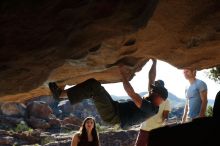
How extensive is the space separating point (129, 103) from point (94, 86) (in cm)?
91

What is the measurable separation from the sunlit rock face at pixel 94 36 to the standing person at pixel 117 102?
312 mm

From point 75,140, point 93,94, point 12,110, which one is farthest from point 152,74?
point 12,110

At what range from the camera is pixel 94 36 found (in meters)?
5.29

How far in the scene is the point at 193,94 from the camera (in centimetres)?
852

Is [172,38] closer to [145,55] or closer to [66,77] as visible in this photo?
[145,55]

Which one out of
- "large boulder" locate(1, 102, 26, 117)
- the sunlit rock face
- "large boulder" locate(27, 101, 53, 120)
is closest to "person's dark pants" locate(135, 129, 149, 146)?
the sunlit rock face

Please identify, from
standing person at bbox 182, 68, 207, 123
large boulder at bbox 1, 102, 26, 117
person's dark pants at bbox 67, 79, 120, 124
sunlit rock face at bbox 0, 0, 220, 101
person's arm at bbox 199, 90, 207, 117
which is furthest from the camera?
large boulder at bbox 1, 102, 26, 117

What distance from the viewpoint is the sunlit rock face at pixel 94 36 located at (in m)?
4.43

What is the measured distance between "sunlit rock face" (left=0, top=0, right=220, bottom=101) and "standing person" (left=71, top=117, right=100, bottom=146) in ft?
4.49

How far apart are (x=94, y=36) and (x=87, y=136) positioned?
4.27 m

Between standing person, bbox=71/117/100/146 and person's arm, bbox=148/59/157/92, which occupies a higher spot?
person's arm, bbox=148/59/157/92

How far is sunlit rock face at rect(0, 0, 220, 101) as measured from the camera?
4.43 metres

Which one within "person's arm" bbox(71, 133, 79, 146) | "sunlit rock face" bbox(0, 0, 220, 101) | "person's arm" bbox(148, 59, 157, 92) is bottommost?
"person's arm" bbox(71, 133, 79, 146)

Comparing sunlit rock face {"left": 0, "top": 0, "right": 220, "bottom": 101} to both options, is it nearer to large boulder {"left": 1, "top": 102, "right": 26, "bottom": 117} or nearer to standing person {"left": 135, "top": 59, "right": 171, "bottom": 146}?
standing person {"left": 135, "top": 59, "right": 171, "bottom": 146}
